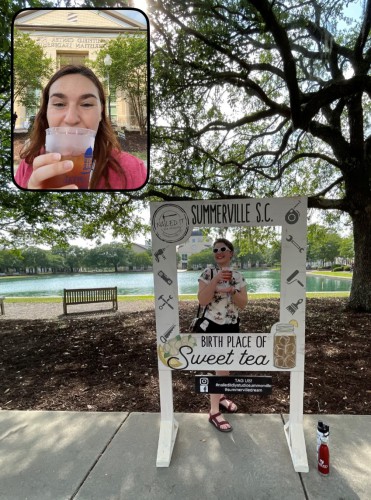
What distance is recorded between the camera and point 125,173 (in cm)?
160

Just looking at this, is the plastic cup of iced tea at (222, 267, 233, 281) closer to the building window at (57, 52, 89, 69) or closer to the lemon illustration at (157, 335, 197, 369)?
the lemon illustration at (157, 335, 197, 369)

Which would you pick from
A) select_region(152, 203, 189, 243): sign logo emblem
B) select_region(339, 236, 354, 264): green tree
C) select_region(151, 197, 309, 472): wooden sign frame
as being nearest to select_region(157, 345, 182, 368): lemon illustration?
select_region(151, 197, 309, 472): wooden sign frame

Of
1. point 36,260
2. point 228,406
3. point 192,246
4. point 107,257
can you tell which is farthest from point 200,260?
point 36,260

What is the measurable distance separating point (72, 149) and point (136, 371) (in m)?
3.52

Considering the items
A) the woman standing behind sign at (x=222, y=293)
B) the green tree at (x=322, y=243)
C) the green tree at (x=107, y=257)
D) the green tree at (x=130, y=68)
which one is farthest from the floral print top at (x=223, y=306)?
the green tree at (x=107, y=257)

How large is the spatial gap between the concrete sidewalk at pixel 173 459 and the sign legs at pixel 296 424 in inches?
3.5

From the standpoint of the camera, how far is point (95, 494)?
6.97 feet

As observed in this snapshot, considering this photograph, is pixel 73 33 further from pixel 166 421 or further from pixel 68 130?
pixel 166 421

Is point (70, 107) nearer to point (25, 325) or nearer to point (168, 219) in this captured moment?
point (168, 219)

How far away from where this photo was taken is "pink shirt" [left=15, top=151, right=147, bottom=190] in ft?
4.97

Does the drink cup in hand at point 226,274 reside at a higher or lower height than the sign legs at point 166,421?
higher

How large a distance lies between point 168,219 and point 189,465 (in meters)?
1.82

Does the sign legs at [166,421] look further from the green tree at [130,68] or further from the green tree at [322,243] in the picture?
the green tree at [322,243]

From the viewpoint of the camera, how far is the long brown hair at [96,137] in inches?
56.7
